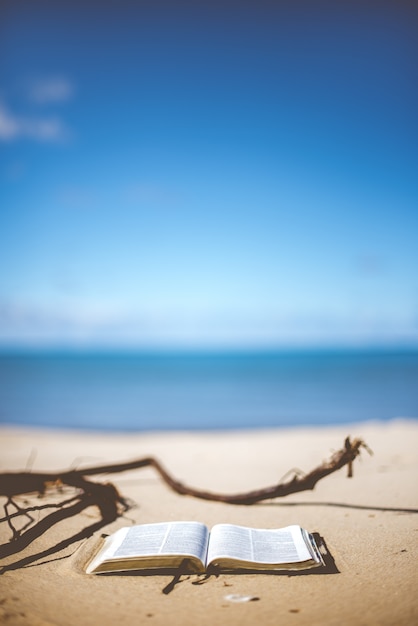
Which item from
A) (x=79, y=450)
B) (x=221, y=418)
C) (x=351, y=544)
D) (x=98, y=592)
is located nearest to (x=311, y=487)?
(x=351, y=544)

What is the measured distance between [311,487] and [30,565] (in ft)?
6.83

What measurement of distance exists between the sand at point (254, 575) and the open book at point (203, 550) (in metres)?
0.07

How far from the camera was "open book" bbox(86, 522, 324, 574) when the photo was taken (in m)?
2.48

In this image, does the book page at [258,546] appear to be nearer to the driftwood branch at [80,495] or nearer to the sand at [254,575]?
the sand at [254,575]

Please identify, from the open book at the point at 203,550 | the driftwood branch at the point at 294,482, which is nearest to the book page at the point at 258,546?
the open book at the point at 203,550

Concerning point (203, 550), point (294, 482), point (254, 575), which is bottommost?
point (254, 575)

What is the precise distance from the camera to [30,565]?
2781 millimetres

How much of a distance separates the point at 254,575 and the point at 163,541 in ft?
1.82

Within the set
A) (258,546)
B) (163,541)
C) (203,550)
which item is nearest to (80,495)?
(163,541)

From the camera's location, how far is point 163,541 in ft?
8.73

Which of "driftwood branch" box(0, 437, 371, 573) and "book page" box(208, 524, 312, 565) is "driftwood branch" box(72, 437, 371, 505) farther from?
"book page" box(208, 524, 312, 565)

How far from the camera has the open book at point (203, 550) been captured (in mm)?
2477

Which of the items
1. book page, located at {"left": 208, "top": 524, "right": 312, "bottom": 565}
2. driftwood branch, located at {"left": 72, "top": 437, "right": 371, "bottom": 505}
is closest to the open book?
book page, located at {"left": 208, "top": 524, "right": 312, "bottom": 565}

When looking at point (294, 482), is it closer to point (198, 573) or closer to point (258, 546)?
point (258, 546)
